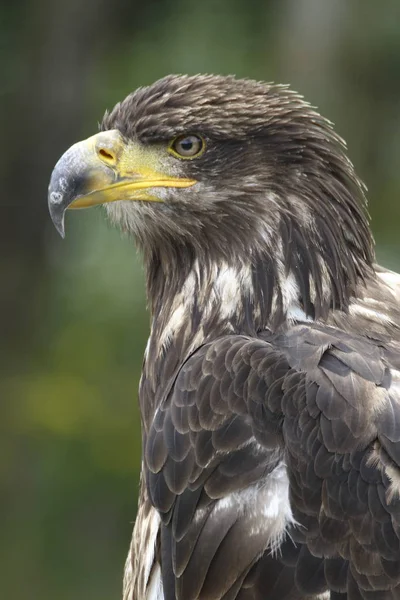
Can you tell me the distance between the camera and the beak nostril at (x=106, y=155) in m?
4.18

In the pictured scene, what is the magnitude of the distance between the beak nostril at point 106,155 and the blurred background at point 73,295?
4.71m

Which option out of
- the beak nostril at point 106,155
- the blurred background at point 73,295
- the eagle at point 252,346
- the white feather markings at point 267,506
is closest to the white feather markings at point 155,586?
the eagle at point 252,346

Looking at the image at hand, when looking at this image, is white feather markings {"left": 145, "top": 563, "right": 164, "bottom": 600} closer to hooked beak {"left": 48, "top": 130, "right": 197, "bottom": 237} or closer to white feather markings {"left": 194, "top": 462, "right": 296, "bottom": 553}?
white feather markings {"left": 194, "top": 462, "right": 296, "bottom": 553}

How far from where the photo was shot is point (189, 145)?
4156 mm

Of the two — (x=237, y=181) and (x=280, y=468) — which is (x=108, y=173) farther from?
(x=280, y=468)

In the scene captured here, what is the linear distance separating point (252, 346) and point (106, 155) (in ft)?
2.87

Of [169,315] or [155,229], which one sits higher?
[155,229]

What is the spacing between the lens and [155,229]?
4.25m

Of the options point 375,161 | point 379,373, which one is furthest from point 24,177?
point 379,373

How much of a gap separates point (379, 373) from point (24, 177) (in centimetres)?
615

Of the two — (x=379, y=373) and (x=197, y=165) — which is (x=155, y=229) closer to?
(x=197, y=165)

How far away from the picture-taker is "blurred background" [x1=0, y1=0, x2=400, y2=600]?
30.0 ft

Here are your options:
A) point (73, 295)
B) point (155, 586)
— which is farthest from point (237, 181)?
point (73, 295)


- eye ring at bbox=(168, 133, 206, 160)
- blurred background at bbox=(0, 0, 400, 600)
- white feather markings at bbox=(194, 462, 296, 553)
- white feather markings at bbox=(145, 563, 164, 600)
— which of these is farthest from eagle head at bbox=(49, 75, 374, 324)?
blurred background at bbox=(0, 0, 400, 600)
